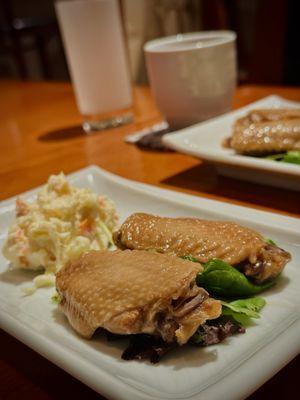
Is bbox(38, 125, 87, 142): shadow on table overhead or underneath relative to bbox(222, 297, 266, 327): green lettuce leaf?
underneath

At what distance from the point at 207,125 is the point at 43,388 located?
0.96 meters

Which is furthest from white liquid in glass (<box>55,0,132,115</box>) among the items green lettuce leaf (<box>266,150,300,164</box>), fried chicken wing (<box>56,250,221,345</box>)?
fried chicken wing (<box>56,250,221,345</box>)

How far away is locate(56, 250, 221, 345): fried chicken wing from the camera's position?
0.65 metres

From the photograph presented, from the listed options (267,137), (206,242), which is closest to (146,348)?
(206,242)

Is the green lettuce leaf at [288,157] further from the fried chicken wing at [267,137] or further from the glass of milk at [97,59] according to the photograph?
the glass of milk at [97,59]

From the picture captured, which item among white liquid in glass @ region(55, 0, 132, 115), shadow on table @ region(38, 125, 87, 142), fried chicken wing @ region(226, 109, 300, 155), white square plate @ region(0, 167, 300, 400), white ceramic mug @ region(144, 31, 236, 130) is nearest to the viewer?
white square plate @ region(0, 167, 300, 400)

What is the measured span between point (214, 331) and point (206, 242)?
17cm

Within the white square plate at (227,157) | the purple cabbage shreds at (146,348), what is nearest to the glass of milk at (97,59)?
the white square plate at (227,157)

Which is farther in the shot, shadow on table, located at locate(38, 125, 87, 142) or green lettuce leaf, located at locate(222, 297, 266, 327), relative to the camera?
shadow on table, located at locate(38, 125, 87, 142)

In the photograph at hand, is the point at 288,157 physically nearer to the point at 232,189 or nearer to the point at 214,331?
the point at 232,189

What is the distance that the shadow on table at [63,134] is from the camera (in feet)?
6.54

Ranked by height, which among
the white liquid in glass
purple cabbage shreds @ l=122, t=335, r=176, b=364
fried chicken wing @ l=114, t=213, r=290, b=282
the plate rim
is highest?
the white liquid in glass

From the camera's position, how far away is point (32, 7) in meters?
7.38

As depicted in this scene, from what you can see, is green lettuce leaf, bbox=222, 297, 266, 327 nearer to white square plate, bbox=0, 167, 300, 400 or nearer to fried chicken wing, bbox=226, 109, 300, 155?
white square plate, bbox=0, 167, 300, 400
